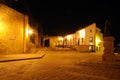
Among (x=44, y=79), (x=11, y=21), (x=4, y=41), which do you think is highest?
(x=11, y=21)

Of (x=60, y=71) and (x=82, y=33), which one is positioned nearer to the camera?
(x=60, y=71)

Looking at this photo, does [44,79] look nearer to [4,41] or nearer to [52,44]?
[4,41]

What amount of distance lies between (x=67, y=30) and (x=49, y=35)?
5809 mm

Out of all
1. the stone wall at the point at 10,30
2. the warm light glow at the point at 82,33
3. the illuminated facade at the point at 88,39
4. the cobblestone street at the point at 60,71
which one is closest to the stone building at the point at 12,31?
the stone wall at the point at 10,30

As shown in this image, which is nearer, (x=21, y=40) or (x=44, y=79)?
(x=44, y=79)

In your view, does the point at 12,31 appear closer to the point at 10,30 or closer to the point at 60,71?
the point at 10,30

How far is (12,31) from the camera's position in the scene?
22.6 meters

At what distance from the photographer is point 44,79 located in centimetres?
843

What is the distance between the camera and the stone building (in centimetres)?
2081

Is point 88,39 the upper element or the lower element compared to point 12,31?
lower

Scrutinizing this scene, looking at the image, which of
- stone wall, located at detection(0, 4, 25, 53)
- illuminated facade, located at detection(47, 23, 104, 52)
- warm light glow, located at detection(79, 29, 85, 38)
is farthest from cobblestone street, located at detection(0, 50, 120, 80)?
warm light glow, located at detection(79, 29, 85, 38)

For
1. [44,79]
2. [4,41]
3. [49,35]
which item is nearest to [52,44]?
[49,35]

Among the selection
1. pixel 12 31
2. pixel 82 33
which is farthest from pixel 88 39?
pixel 12 31

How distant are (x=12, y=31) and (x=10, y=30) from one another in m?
0.44
